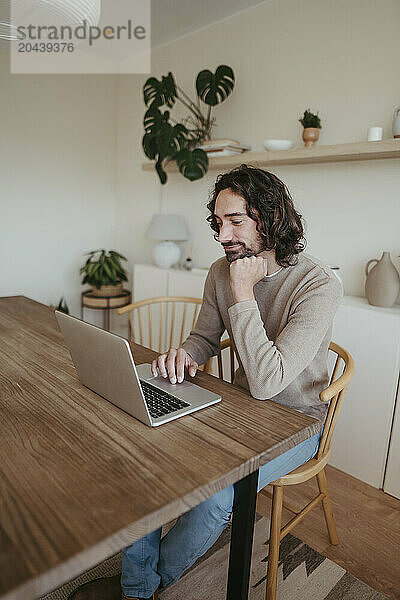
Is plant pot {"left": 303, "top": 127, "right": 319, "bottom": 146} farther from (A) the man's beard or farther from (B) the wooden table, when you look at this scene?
(B) the wooden table

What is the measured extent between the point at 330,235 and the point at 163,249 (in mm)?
1153

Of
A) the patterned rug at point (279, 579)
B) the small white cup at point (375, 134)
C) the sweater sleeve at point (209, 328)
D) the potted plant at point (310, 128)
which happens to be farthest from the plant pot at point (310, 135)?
the patterned rug at point (279, 579)

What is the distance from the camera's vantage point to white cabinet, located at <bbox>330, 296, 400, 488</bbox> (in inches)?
74.6

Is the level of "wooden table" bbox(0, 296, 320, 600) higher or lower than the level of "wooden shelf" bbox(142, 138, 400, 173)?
lower

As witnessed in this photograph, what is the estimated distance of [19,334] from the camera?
1.61 metres

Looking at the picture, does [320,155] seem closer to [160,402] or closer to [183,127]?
[183,127]

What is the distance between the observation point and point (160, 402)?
109 cm

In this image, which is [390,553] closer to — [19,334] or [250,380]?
[250,380]

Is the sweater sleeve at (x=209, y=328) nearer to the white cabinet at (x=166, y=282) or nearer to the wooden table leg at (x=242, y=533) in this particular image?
the wooden table leg at (x=242, y=533)

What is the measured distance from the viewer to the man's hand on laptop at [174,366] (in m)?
1.25

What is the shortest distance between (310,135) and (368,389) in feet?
4.25

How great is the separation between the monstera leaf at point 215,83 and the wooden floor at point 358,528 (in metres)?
2.15

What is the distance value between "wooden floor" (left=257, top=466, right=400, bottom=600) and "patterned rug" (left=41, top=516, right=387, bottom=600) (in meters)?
0.06

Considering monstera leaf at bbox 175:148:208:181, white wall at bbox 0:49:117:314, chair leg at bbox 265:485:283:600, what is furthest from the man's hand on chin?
white wall at bbox 0:49:117:314
